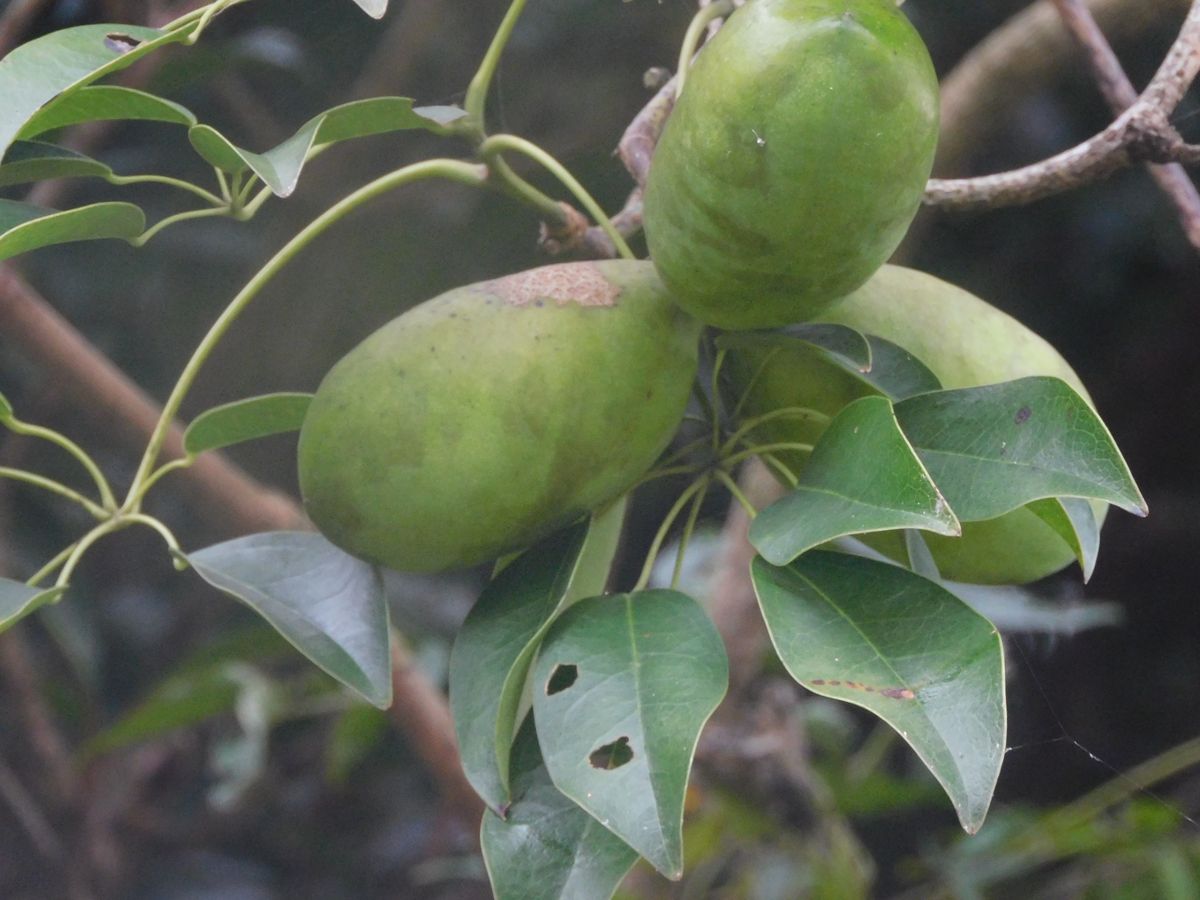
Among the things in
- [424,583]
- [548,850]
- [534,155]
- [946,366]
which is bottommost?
[424,583]

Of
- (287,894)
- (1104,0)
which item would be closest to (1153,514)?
(1104,0)

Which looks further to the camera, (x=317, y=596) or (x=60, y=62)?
(x=317, y=596)

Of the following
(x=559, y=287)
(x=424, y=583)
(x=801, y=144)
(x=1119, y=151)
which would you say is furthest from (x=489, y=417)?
(x=424, y=583)

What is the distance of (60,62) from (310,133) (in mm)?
105

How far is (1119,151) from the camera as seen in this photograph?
A: 668 millimetres

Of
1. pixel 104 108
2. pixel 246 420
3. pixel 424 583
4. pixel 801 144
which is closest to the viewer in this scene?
pixel 801 144

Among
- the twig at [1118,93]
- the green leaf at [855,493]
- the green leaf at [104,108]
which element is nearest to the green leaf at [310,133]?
the green leaf at [104,108]

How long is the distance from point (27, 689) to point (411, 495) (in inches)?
45.0

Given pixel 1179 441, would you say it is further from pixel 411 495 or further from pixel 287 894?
pixel 411 495

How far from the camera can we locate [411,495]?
0.58 metres

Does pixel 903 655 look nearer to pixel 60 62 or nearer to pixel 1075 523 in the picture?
pixel 1075 523

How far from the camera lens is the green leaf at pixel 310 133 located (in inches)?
21.3

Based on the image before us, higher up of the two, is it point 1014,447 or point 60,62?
point 60,62

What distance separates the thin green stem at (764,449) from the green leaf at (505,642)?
73mm
